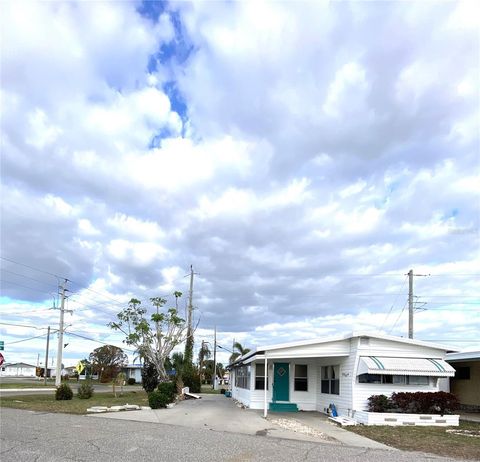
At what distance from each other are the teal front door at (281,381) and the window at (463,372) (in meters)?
7.99

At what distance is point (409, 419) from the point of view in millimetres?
18000

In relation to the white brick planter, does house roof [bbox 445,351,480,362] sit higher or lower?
higher

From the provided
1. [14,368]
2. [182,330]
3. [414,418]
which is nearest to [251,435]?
[414,418]

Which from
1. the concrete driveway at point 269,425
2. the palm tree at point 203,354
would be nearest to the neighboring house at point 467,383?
the concrete driveway at point 269,425

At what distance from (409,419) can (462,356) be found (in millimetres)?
4335

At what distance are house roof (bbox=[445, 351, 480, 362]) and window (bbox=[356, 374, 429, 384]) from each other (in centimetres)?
198

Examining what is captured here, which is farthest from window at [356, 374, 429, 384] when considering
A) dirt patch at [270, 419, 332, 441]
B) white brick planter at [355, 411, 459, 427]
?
dirt patch at [270, 419, 332, 441]

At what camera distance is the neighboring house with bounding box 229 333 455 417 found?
63.5ft

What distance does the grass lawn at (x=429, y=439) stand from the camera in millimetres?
11945

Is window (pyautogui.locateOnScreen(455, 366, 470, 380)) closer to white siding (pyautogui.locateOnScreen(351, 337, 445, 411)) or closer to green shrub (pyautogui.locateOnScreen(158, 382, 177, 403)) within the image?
white siding (pyautogui.locateOnScreen(351, 337, 445, 411))

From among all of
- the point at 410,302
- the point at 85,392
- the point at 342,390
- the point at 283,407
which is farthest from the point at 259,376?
the point at 410,302

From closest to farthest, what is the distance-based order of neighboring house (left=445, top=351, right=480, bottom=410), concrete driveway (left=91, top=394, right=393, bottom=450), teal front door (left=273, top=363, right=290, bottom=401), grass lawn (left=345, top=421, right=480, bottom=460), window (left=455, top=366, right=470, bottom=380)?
grass lawn (left=345, top=421, right=480, bottom=460)
concrete driveway (left=91, top=394, right=393, bottom=450)
neighboring house (left=445, top=351, right=480, bottom=410)
window (left=455, top=366, right=470, bottom=380)
teal front door (left=273, top=363, right=290, bottom=401)

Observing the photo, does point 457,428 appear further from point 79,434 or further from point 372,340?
point 79,434

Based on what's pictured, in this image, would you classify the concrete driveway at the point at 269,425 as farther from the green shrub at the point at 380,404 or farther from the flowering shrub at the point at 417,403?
the flowering shrub at the point at 417,403
